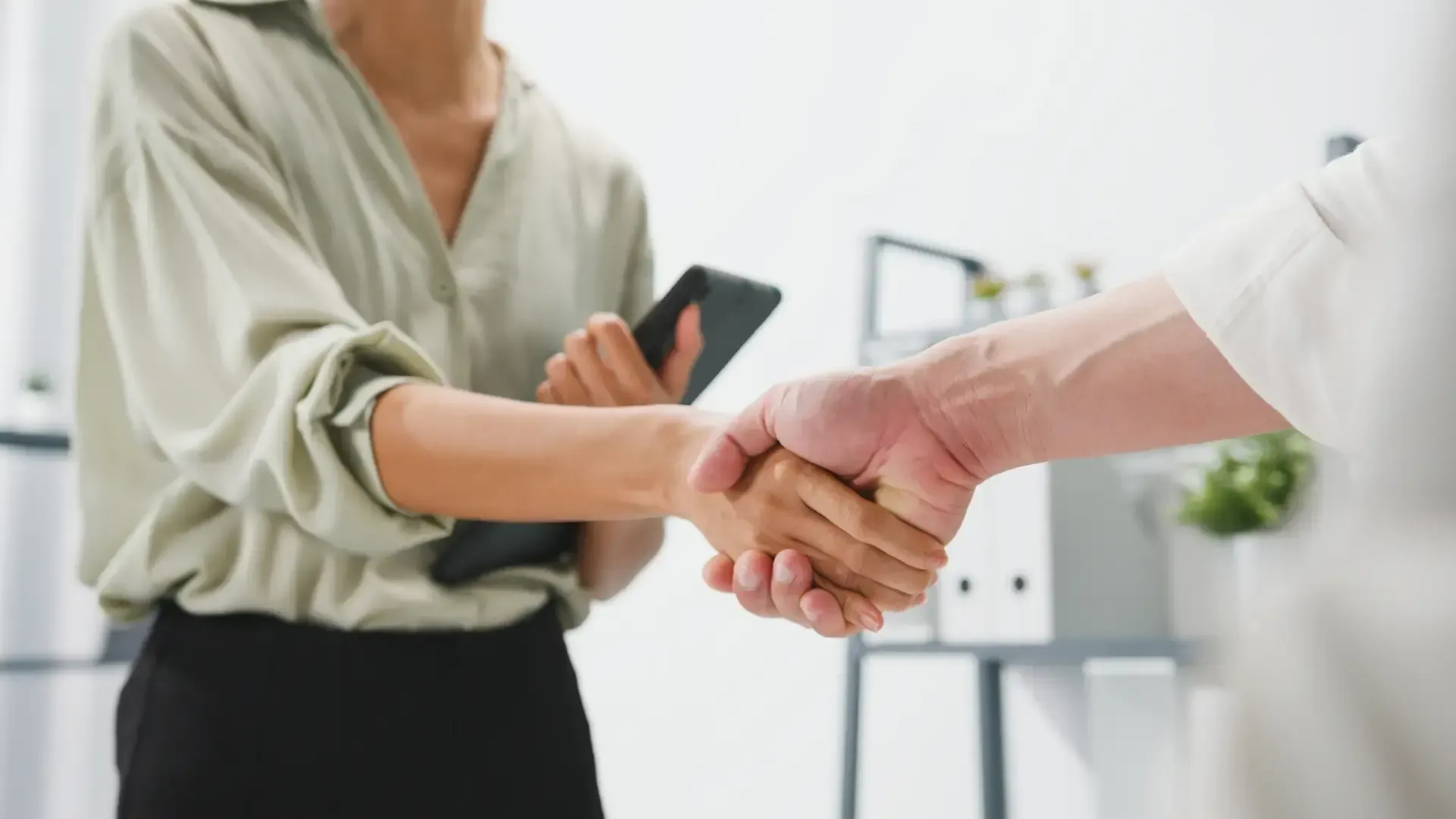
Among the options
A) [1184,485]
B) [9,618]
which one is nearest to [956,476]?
[1184,485]

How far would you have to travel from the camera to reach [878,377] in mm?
1003

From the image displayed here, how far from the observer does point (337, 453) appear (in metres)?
0.88

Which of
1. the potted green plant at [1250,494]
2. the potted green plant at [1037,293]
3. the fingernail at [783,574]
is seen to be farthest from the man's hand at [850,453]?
the potted green plant at [1037,293]

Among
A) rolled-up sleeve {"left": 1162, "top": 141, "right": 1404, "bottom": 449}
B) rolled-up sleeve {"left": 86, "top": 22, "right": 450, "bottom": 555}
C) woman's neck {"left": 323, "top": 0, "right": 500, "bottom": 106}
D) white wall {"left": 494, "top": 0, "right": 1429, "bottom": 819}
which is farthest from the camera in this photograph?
white wall {"left": 494, "top": 0, "right": 1429, "bottom": 819}

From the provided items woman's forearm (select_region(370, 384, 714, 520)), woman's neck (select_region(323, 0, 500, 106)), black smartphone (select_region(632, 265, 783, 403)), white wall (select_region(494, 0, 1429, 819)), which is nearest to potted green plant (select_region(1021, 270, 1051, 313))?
white wall (select_region(494, 0, 1429, 819))

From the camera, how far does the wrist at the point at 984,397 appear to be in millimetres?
895

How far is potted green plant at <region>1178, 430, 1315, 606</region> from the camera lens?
197 cm

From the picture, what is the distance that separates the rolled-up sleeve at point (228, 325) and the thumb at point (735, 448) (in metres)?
0.19

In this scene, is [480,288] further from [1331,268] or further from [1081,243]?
[1081,243]

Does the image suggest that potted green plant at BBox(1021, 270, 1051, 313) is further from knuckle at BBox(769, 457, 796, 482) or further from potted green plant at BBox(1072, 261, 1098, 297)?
knuckle at BBox(769, 457, 796, 482)

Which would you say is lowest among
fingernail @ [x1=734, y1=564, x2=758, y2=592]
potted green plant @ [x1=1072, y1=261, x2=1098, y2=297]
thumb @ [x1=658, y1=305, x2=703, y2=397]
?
fingernail @ [x1=734, y1=564, x2=758, y2=592]

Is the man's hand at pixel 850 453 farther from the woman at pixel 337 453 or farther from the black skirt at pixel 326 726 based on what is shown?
the black skirt at pixel 326 726

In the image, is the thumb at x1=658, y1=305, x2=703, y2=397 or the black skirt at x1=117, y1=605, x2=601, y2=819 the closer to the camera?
the black skirt at x1=117, y1=605, x2=601, y2=819

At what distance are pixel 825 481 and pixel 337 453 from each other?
37cm
